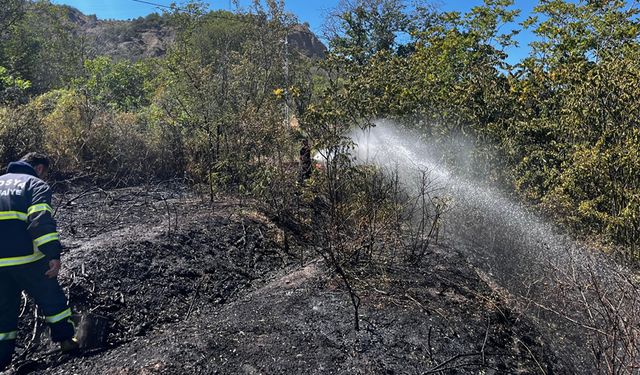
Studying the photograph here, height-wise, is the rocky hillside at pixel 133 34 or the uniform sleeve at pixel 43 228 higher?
the rocky hillside at pixel 133 34

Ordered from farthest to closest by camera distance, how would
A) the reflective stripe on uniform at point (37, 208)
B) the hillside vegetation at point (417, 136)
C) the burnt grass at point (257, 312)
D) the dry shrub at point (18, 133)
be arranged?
the dry shrub at point (18, 133)
the hillside vegetation at point (417, 136)
the reflective stripe on uniform at point (37, 208)
the burnt grass at point (257, 312)

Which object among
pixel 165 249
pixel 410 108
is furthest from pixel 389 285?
pixel 410 108

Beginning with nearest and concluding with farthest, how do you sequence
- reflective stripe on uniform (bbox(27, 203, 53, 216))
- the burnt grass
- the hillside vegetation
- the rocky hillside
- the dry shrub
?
the burnt grass
reflective stripe on uniform (bbox(27, 203, 53, 216))
the hillside vegetation
the dry shrub
the rocky hillside

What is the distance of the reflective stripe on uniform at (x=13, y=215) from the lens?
365 cm

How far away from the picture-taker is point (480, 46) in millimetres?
9328

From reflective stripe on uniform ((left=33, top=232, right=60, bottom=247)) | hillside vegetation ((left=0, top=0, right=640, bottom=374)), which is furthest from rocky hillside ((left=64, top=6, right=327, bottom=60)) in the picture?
reflective stripe on uniform ((left=33, top=232, right=60, bottom=247))

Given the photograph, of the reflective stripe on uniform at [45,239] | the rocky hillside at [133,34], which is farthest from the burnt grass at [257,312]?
the rocky hillside at [133,34]

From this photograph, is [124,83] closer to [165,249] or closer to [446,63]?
[446,63]

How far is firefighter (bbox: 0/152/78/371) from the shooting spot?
3.65 meters

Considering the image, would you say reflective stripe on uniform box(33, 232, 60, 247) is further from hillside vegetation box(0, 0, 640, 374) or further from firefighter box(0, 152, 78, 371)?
hillside vegetation box(0, 0, 640, 374)

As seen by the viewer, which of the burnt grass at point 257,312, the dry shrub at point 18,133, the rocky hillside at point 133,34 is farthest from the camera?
the rocky hillside at point 133,34

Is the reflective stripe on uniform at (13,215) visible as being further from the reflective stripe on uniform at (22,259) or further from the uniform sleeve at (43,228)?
the reflective stripe on uniform at (22,259)

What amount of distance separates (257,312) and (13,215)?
212 cm

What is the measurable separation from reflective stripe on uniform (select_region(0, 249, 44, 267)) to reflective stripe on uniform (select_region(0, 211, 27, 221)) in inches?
11.1
